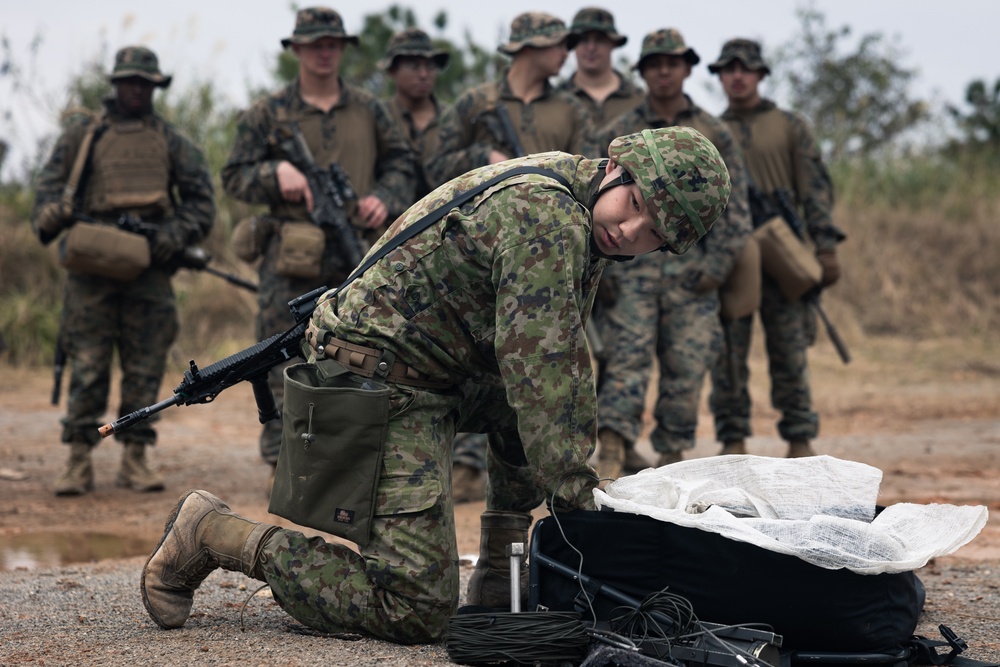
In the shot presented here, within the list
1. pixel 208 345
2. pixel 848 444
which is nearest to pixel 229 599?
pixel 848 444

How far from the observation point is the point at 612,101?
7820mm

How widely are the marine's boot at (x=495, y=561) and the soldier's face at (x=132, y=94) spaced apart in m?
4.15

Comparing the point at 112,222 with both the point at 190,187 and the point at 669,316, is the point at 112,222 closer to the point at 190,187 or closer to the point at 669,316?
the point at 190,187

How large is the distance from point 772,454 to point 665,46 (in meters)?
2.98

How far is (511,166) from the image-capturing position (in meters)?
3.62

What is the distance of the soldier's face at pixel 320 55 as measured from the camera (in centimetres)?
690

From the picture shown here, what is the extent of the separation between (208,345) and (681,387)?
6910mm

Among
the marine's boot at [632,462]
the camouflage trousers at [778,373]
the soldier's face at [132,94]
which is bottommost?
the marine's boot at [632,462]

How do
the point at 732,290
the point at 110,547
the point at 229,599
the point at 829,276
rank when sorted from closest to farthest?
the point at 229,599, the point at 110,547, the point at 732,290, the point at 829,276

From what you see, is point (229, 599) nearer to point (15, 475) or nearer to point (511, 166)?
point (511, 166)

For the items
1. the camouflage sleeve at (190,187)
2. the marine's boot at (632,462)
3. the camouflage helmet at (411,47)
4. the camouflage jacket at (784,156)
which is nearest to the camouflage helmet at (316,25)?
the camouflage sleeve at (190,187)

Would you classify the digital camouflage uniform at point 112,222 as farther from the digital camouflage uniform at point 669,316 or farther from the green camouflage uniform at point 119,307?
the digital camouflage uniform at point 669,316

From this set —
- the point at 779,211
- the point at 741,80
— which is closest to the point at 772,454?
the point at 779,211

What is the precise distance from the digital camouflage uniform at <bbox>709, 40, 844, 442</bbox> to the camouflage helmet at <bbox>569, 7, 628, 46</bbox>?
708mm
